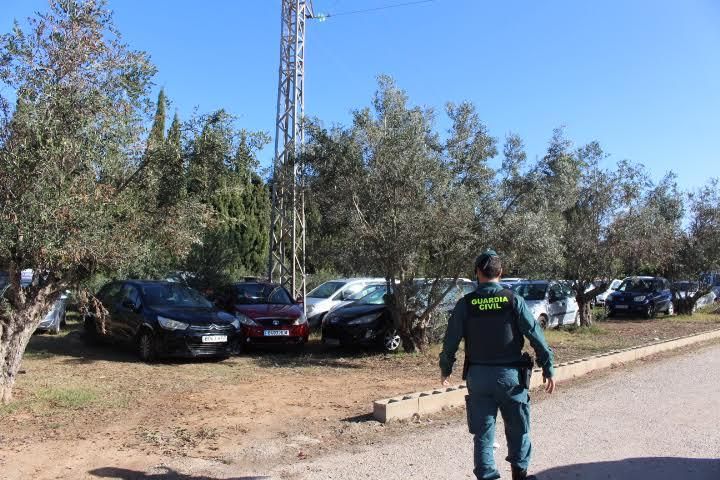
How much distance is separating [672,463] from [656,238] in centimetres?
1287

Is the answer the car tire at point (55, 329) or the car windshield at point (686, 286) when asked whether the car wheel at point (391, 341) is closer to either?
the car tire at point (55, 329)

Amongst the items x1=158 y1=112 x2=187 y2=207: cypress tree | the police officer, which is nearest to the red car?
x1=158 y1=112 x2=187 y2=207: cypress tree

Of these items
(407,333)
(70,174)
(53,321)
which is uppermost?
(70,174)

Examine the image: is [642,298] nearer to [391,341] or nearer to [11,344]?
[391,341]

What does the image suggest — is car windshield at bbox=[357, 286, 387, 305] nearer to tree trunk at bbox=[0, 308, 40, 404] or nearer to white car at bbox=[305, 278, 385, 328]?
white car at bbox=[305, 278, 385, 328]

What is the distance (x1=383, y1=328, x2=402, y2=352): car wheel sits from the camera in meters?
12.4

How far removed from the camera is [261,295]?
44.9 feet

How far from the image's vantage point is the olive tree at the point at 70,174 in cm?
634

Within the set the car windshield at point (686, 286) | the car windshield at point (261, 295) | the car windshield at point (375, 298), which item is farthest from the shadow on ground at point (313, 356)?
the car windshield at point (686, 286)

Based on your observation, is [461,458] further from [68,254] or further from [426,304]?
[426,304]

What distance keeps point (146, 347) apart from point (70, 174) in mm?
5065

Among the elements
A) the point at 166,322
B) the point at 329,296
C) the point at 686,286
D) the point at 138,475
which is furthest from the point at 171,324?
the point at 686,286

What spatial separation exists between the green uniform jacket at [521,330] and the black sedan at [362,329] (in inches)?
303

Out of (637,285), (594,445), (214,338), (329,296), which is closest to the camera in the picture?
(594,445)
